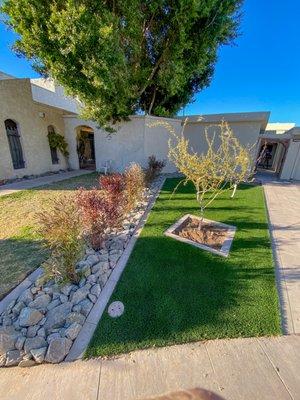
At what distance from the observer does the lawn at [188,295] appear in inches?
96.5

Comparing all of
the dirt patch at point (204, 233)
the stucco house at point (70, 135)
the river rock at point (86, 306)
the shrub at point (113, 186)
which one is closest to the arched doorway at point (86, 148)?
the stucco house at point (70, 135)

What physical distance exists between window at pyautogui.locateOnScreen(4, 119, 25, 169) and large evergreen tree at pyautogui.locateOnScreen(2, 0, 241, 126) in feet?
10.0

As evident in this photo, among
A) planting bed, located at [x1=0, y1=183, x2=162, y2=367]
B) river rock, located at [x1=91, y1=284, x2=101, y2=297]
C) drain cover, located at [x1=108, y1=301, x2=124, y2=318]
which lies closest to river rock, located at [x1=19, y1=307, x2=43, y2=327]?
planting bed, located at [x1=0, y1=183, x2=162, y2=367]

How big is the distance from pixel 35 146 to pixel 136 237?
9.80 m

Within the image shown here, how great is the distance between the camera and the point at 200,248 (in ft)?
14.4

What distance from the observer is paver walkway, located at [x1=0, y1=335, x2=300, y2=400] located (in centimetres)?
189

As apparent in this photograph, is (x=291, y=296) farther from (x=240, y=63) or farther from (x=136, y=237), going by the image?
(x=240, y=63)

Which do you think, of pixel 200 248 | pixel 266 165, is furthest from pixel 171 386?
pixel 266 165

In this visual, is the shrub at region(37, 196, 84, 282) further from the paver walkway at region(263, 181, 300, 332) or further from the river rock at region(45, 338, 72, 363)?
the paver walkway at region(263, 181, 300, 332)

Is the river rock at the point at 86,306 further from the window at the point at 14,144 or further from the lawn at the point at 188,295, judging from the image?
the window at the point at 14,144

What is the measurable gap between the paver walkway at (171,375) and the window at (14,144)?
10638 mm

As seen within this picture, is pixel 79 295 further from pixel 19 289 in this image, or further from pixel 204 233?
pixel 204 233

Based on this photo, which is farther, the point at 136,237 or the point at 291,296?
the point at 136,237

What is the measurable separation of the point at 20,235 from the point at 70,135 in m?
10.4
